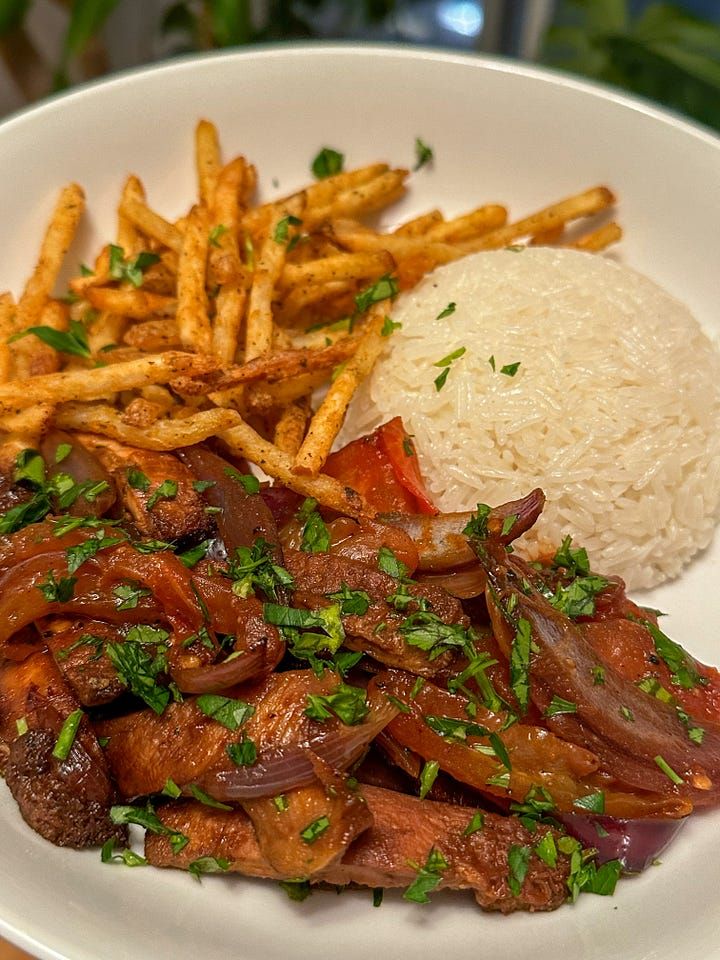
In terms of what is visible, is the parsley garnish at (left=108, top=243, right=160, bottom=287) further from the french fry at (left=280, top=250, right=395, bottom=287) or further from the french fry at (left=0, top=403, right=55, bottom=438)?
the french fry at (left=0, top=403, right=55, bottom=438)

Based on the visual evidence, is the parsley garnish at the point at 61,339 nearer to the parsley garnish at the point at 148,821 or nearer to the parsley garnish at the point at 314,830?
the parsley garnish at the point at 148,821

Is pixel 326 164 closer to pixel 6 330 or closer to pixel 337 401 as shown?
pixel 337 401

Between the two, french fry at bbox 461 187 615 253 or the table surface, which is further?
french fry at bbox 461 187 615 253

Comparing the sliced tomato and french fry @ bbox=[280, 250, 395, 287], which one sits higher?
french fry @ bbox=[280, 250, 395, 287]

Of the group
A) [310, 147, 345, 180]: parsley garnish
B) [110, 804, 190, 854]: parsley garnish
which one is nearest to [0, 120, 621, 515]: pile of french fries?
[310, 147, 345, 180]: parsley garnish

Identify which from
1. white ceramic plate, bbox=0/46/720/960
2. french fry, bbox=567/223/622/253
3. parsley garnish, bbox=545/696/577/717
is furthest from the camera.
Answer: french fry, bbox=567/223/622/253

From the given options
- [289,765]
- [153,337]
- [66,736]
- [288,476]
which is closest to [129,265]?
[153,337]

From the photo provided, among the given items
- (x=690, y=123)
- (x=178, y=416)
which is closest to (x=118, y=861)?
(x=178, y=416)

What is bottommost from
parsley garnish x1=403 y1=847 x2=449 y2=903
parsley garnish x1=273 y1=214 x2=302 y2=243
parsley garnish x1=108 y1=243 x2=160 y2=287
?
parsley garnish x1=403 y1=847 x2=449 y2=903

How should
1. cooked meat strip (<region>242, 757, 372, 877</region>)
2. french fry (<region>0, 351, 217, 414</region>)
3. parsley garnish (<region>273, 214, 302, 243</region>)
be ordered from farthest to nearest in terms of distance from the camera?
1. parsley garnish (<region>273, 214, 302, 243</region>)
2. french fry (<region>0, 351, 217, 414</region>)
3. cooked meat strip (<region>242, 757, 372, 877</region>)
